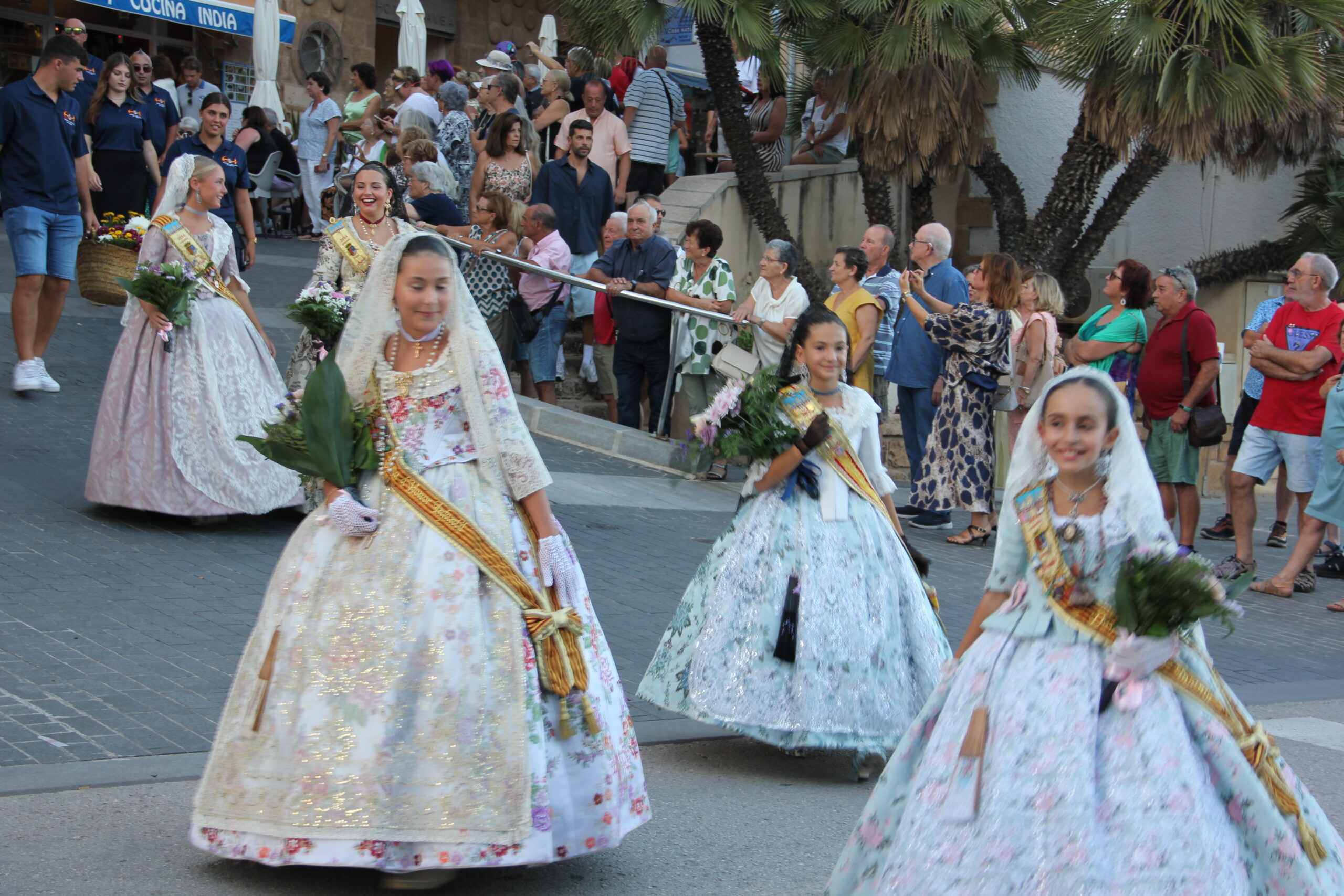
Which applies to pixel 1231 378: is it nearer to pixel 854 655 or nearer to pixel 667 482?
pixel 667 482

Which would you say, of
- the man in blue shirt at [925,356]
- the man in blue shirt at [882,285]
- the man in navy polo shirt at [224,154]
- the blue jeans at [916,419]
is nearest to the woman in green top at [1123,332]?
the man in blue shirt at [925,356]

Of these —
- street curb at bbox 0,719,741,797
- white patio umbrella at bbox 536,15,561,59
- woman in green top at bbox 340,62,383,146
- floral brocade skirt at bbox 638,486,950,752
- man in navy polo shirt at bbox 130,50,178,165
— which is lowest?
street curb at bbox 0,719,741,797

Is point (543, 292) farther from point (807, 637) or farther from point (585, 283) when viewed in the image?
point (807, 637)

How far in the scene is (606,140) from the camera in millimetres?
14172

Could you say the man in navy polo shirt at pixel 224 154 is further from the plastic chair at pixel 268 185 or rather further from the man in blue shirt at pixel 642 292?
the plastic chair at pixel 268 185

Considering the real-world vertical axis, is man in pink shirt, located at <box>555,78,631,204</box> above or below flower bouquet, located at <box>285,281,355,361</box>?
above

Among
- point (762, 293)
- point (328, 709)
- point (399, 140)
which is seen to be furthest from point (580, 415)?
point (328, 709)

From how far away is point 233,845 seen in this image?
3.81 metres

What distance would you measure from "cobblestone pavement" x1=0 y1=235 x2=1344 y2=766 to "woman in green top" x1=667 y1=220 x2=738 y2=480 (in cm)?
95

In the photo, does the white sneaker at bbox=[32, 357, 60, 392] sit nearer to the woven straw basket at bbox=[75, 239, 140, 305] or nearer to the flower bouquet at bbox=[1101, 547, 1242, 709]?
the woven straw basket at bbox=[75, 239, 140, 305]

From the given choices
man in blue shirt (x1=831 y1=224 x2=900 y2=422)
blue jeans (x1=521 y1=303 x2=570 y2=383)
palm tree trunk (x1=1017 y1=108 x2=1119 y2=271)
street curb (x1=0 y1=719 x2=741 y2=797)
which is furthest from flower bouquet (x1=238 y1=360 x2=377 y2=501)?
palm tree trunk (x1=1017 y1=108 x2=1119 y2=271)

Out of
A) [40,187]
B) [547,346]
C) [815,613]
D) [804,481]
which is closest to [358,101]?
[547,346]

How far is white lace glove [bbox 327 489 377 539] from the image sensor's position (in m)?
3.99

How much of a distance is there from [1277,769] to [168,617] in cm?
469
